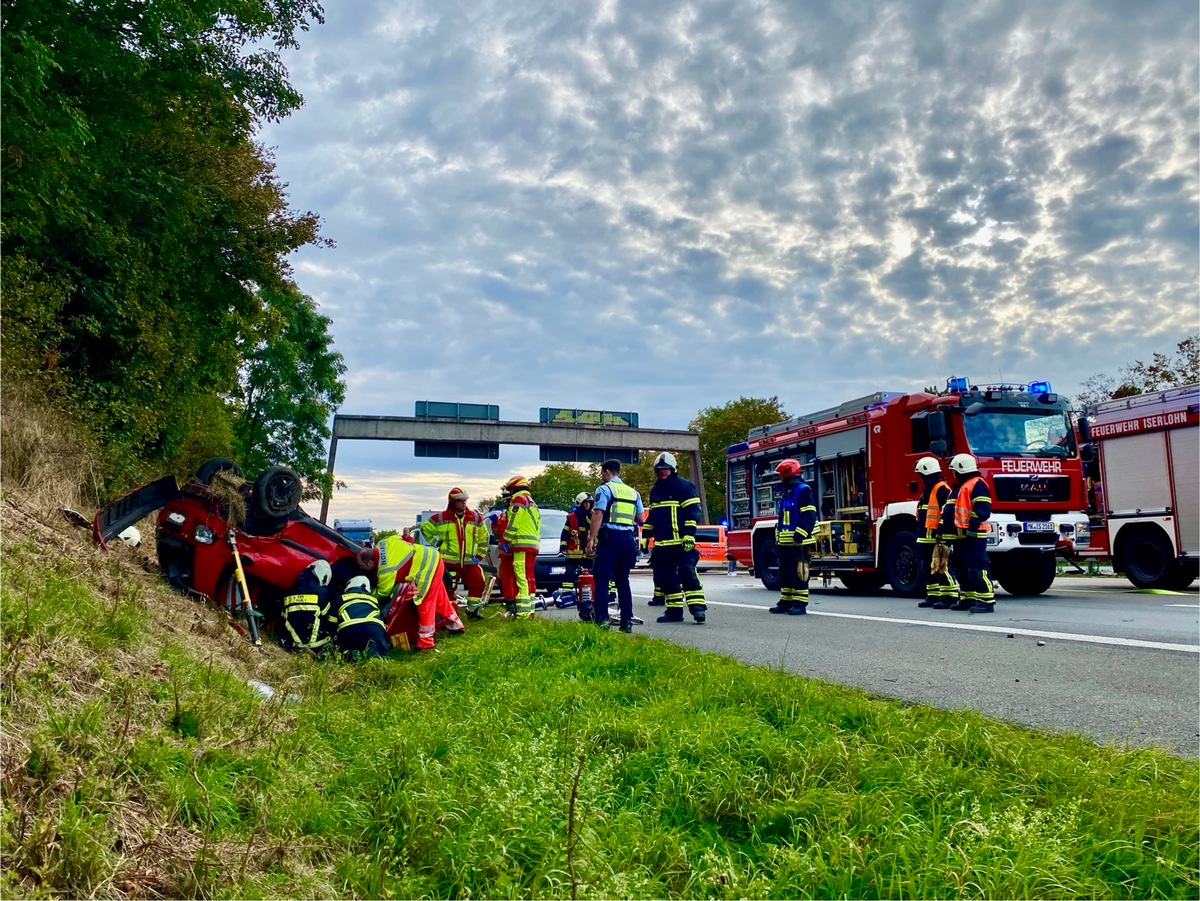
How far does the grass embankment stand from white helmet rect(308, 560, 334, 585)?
2.64 m

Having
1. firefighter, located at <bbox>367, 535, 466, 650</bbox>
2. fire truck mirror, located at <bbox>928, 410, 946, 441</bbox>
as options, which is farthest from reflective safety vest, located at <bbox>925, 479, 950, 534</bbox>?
firefighter, located at <bbox>367, 535, 466, 650</bbox>

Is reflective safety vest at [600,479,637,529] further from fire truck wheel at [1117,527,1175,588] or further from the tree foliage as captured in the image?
fire truck wheel at [1117,527,1175,588]

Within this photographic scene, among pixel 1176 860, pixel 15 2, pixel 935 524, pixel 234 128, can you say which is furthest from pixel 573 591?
pixel 1176 860

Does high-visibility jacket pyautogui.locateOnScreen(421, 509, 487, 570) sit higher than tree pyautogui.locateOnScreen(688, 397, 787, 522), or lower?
lower

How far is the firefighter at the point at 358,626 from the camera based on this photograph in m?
6.78

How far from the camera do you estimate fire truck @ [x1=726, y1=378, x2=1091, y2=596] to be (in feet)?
39.0

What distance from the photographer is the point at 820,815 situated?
2.68 m

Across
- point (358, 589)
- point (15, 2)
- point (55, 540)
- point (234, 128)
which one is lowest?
point (358, 589)

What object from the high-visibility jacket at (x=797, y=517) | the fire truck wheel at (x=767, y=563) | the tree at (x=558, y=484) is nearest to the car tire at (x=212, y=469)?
the high-visibility jacket at (x=797, y=517)

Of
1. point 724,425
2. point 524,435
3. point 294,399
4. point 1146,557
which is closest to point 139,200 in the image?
point 1146,557

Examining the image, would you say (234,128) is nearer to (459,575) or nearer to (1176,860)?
(459,575)

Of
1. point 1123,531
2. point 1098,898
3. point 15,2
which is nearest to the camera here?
point 1098,898

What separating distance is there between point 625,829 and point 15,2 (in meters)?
9.03

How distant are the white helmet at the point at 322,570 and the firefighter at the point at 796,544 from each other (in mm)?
6034
